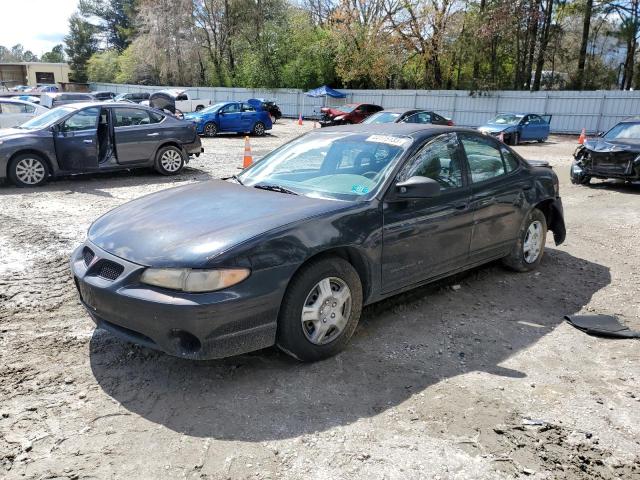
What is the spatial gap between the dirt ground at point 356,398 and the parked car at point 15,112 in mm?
11422

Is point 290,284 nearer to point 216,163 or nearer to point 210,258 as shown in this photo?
point 210,258

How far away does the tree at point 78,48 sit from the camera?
230 ft

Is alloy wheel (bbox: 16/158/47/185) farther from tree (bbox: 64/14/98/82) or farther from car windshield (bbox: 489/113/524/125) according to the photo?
tree (bbox: 64/14/98/82)

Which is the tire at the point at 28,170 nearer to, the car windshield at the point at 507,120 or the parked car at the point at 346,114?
the parked car at the point at 346,114

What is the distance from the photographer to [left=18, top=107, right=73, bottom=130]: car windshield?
989 cm

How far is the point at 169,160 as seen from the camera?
1149 cm

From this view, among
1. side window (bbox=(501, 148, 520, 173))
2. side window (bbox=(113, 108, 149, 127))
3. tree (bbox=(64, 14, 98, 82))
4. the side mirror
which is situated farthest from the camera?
tree (bbox=(64, 14, 98, 82))

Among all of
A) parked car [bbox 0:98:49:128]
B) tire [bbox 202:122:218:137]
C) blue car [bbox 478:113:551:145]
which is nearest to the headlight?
parked car [bbox 0:98:49:128]

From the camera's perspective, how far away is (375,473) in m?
2.59

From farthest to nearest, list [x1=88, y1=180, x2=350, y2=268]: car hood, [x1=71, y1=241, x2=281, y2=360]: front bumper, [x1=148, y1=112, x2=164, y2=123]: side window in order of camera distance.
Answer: [x1=148, y1=112, x2=164, y2=123]: side window
[x1=88, y1=180, x2=350, y2=268]: car hood
[x1=71, y1=241, x2=281, y2=360]: front bumper

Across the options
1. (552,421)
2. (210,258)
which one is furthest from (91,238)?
(552,421)

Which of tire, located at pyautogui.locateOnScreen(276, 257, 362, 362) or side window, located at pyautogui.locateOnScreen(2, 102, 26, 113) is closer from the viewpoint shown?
tire, located at pyautogui.locateOnScreen(276, 257, 362, 362)

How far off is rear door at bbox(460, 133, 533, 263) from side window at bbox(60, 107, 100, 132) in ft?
26.0

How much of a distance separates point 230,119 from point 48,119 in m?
12.3
